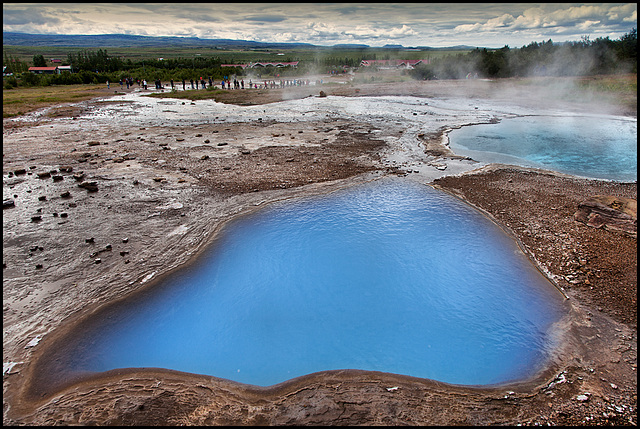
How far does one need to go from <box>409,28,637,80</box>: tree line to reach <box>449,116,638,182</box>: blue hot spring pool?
19.1 metres

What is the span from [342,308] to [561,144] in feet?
47.7

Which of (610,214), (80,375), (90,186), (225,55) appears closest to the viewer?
(80,375)

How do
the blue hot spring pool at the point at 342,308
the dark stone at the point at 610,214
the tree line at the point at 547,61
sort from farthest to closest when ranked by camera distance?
1. the tree line at the point at 547,61
2. the dark stone at the point at 610,214
3. the blue hot spring pool at the point at 342,308

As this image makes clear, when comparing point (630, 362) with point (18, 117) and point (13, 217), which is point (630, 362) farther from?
point (18, 117)

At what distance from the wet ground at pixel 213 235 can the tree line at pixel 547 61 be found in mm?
28563

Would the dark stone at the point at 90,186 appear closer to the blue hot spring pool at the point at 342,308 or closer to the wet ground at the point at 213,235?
the wet ground at the point at 213,235

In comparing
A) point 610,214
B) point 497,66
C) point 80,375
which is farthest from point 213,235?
point 497,66

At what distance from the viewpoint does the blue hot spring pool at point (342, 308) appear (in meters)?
4.61

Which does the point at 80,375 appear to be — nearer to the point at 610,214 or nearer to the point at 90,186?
the point at 90,186

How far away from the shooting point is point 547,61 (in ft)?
130

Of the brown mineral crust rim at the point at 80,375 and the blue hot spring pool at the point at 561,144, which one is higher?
the blue hot spring pool at the point at 561,144

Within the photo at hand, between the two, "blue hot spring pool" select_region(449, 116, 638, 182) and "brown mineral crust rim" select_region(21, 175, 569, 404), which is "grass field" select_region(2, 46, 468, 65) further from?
"brown mineral crust rim" select_region(21, 175, 569, 404)

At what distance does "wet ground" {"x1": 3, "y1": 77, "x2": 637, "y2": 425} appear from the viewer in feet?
12.5

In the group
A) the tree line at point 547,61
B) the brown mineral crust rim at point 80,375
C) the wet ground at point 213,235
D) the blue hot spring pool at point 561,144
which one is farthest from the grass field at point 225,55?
the brown mineral crust rim at point 80,375
